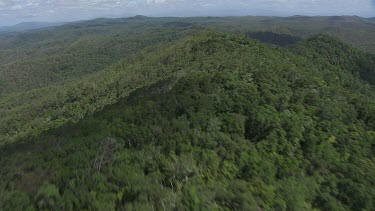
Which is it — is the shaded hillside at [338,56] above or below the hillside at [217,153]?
below

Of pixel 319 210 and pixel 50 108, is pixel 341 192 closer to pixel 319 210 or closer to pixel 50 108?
pixel 319 210

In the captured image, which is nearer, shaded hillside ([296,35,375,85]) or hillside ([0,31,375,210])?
hillside ([0,31,375,210])

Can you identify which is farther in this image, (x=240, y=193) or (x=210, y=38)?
(x=210, y=38)

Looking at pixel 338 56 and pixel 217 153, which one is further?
pixel 338 56

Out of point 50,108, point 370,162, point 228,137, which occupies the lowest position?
point 50,108

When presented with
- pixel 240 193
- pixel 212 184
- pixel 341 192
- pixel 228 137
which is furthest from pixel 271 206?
pixel 228 137

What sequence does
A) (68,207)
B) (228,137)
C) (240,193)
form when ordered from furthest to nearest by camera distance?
(228,137), (240,193), (68,207)

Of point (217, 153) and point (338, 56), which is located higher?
point (217, 153)

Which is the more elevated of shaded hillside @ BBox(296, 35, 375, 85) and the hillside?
the hillside
